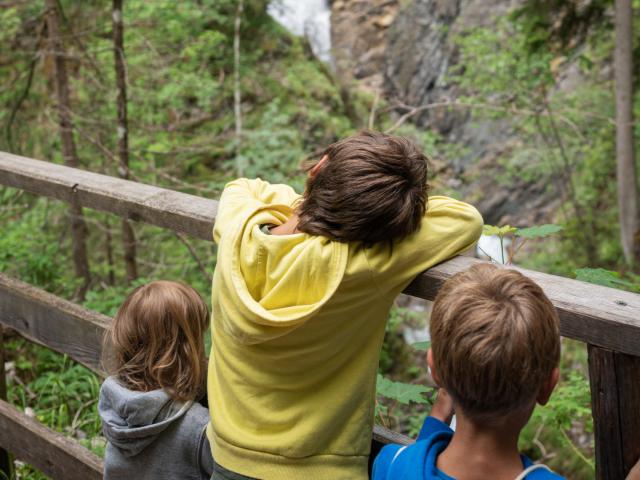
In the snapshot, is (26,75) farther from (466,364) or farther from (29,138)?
(466,364)

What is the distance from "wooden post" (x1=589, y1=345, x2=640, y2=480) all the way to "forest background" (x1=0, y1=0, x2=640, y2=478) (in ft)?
1.78

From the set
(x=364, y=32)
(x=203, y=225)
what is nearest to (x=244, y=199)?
(x=203, y=225)

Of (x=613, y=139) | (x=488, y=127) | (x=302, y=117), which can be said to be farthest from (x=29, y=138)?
(x=488, y=127)

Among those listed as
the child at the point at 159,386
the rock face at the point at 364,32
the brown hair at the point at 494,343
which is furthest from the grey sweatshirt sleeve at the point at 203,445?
the rock face at the point at 364,32

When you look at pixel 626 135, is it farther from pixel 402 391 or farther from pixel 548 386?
pixel 548 386

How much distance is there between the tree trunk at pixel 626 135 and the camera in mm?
9594

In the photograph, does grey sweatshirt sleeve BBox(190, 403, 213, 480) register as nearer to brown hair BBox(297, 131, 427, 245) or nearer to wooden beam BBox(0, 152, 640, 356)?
wooden beam BBox(0, 152, 640, 356)

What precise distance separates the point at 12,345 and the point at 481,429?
159 inches

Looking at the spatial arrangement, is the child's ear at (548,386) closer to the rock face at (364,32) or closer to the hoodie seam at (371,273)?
the hoodie seam at (371,273)

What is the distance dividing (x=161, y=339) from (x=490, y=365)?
36.0 inches

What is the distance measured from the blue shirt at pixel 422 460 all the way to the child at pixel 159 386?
59 centimetres

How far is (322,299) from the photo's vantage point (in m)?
1.43

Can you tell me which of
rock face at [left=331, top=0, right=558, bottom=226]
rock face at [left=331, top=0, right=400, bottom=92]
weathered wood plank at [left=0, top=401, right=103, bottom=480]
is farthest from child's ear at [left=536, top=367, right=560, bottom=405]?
rock face at [left=331, top=0, right=400, bottom=92]

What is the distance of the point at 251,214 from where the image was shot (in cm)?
163
